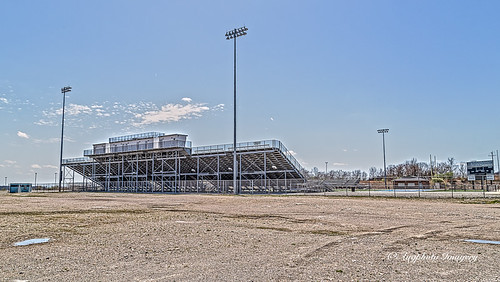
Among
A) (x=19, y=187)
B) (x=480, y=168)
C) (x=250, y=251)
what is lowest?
(x=250, y=251)

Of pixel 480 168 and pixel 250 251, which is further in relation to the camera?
pixel 480 168

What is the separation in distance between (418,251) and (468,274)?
211cm

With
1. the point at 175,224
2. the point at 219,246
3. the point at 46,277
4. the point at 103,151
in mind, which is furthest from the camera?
the point at 103,151

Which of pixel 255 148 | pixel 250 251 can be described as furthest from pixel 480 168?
pixel 250 251

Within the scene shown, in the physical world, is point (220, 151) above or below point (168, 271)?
above

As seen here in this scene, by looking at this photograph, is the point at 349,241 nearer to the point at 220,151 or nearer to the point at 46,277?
the point at 46,277

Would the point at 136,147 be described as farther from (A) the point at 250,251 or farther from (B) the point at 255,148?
(A) the point at 250,251

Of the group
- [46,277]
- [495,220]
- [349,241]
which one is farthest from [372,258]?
[495,220]

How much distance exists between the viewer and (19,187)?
218ft

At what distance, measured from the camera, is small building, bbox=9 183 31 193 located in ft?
215

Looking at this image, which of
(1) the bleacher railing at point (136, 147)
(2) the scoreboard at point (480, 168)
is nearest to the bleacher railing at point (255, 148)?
(1) the bleacher railing at point (136, 147)

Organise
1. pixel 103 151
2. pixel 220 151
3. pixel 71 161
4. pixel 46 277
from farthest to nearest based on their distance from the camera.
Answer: pixel 71 161, pixel 103 151, pixel 220 151, pixel 46 277

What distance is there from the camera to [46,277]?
21.8ft

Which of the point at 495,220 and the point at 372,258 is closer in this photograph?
the point at 372,258
